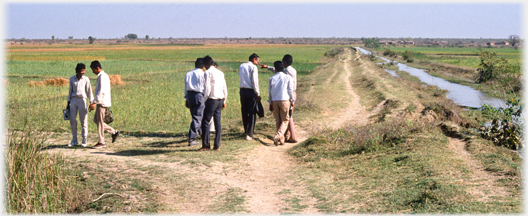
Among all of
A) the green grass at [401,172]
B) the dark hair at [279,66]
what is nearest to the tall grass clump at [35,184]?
the green grass at [401,172]

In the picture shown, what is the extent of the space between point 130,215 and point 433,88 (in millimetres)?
19425

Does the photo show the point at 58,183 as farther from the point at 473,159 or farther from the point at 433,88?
the point at 433,88

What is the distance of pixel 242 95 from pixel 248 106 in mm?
243

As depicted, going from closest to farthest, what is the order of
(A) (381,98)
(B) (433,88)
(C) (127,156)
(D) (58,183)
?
1. (D) (58,183)
2. (C) (127,156)
3. (A) (381,98)
4. (B) (433,88)

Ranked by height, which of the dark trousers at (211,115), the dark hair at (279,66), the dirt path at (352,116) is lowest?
→ the dirt path at (352,116)

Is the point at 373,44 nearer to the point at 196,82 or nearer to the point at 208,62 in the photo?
the point at 208,62

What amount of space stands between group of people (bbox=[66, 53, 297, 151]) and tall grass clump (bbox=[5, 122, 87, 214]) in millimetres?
2162

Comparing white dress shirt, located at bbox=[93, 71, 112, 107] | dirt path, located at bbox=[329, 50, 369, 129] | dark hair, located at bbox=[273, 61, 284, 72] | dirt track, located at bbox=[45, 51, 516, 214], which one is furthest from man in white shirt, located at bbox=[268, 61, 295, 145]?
white dress shirt, located at bbox=[93, 71, 112, 107]

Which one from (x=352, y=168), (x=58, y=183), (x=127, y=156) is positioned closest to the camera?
(x=58, y=183)

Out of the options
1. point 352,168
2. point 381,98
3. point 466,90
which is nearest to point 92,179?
point 352,168

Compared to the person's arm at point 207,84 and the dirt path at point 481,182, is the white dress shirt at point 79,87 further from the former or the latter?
the dirt path at point 481,182

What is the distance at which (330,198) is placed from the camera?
561 centimetres

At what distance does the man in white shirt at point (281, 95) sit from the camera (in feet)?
28.1

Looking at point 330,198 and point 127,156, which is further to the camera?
point 127,156
